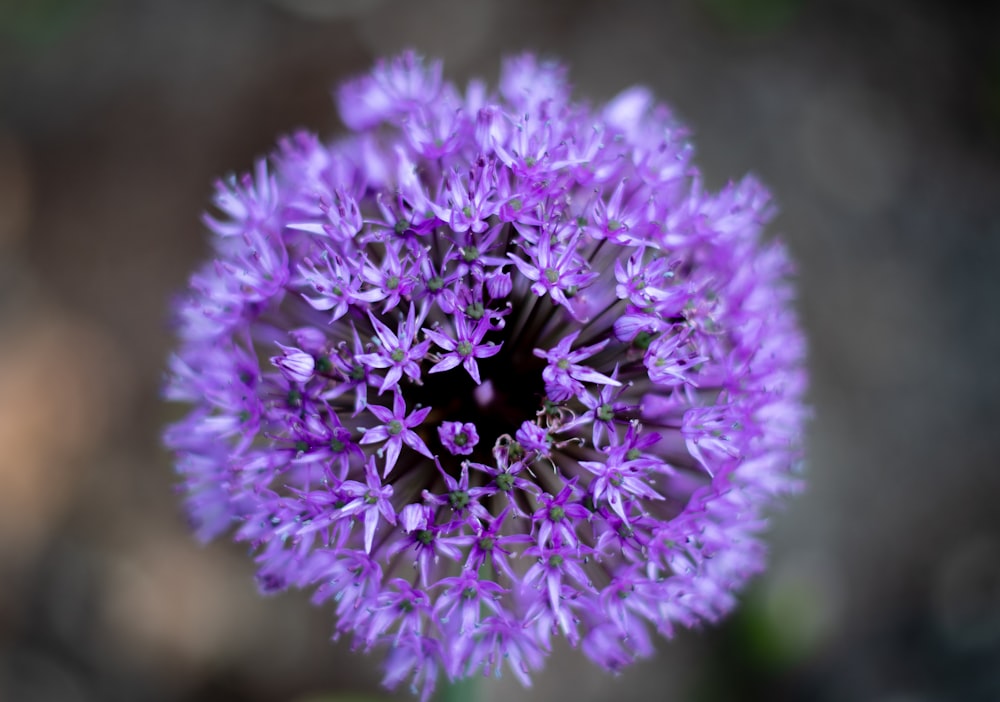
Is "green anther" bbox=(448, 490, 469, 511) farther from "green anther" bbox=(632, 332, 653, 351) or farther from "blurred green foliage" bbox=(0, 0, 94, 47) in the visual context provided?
"blurred green foliage" bbox=(0, 0, 94, 47)

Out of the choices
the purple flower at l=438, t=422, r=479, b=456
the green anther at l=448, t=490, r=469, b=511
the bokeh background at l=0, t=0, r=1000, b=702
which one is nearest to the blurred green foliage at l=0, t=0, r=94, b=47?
the bokeh background at l=0, t=0, r=1000, b=702

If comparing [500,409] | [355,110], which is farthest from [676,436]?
[355,110]

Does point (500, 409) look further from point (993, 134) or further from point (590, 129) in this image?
point (993, 134)

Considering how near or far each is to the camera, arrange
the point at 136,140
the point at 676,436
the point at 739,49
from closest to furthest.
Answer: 1. the point at 676,436
2. the point at 136,140
3. the point at 739,49

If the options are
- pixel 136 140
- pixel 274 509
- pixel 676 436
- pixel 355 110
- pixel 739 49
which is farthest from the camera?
pixel 739 49

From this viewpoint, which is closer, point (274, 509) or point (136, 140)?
point (274, 509)

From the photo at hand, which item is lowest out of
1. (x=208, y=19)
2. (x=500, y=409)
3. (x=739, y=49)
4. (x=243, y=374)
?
(x=500, y=409)

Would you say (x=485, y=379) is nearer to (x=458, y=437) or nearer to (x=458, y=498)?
(x=458, y=437)
